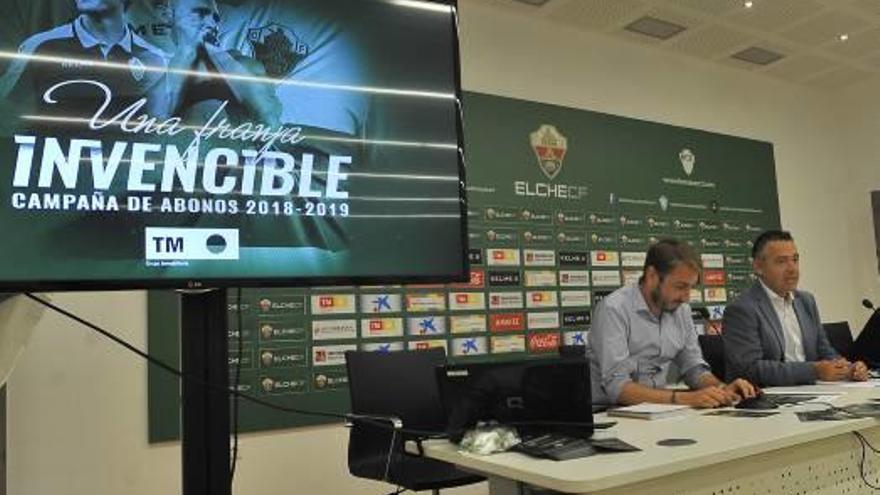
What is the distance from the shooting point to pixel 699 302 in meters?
5.02

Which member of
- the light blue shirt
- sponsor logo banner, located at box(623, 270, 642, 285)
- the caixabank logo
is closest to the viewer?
the light blue shirt

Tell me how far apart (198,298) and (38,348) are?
1.78m

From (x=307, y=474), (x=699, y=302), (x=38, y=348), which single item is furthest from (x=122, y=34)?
(x=699, y=302)

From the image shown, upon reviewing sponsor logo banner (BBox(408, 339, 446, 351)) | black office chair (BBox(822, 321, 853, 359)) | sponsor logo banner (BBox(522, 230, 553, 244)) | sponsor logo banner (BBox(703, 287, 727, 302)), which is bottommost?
black office chair (BBox(822, 321, 853, 359))

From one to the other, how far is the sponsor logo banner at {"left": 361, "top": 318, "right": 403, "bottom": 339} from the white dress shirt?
1.81 m

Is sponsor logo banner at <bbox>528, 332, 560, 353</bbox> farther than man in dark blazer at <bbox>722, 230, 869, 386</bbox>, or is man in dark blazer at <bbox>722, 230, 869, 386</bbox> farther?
sponsor logo banner at <bbox>528, 332, 560, 353</bbox>

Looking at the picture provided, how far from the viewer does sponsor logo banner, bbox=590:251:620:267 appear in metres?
4.59

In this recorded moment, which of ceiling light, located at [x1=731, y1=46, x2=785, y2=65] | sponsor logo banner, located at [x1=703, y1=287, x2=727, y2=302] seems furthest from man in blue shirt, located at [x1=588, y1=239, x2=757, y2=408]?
ceiling light, located at [x1=731, y1=46, x2=785, y2=65]

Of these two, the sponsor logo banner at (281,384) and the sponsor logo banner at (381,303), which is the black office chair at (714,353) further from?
the sponsor logo banner at (281,384)

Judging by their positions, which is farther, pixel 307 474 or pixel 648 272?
pixel 307 474

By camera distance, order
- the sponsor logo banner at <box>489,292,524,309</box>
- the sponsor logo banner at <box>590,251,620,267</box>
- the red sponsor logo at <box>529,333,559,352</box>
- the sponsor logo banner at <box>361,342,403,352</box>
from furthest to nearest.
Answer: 1. the sponsor logo banner at <box>590,251,620,267</box>
2. the red sponsor logo at <box>529,333,559,352</box>
3. the sponsor logo banner at <box>489,292,524,309</box>
4. the sponsor logo banner at <box>361,342,403,352</box>

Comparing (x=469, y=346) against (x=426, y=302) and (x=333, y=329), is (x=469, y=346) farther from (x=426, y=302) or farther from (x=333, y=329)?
(x=333, y=329)

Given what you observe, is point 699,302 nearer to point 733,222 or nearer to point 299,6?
point 733,222

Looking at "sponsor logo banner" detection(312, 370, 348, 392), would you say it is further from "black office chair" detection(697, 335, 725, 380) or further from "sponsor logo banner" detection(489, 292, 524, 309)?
"black office chair" detection(697, 335, 725, 380)
